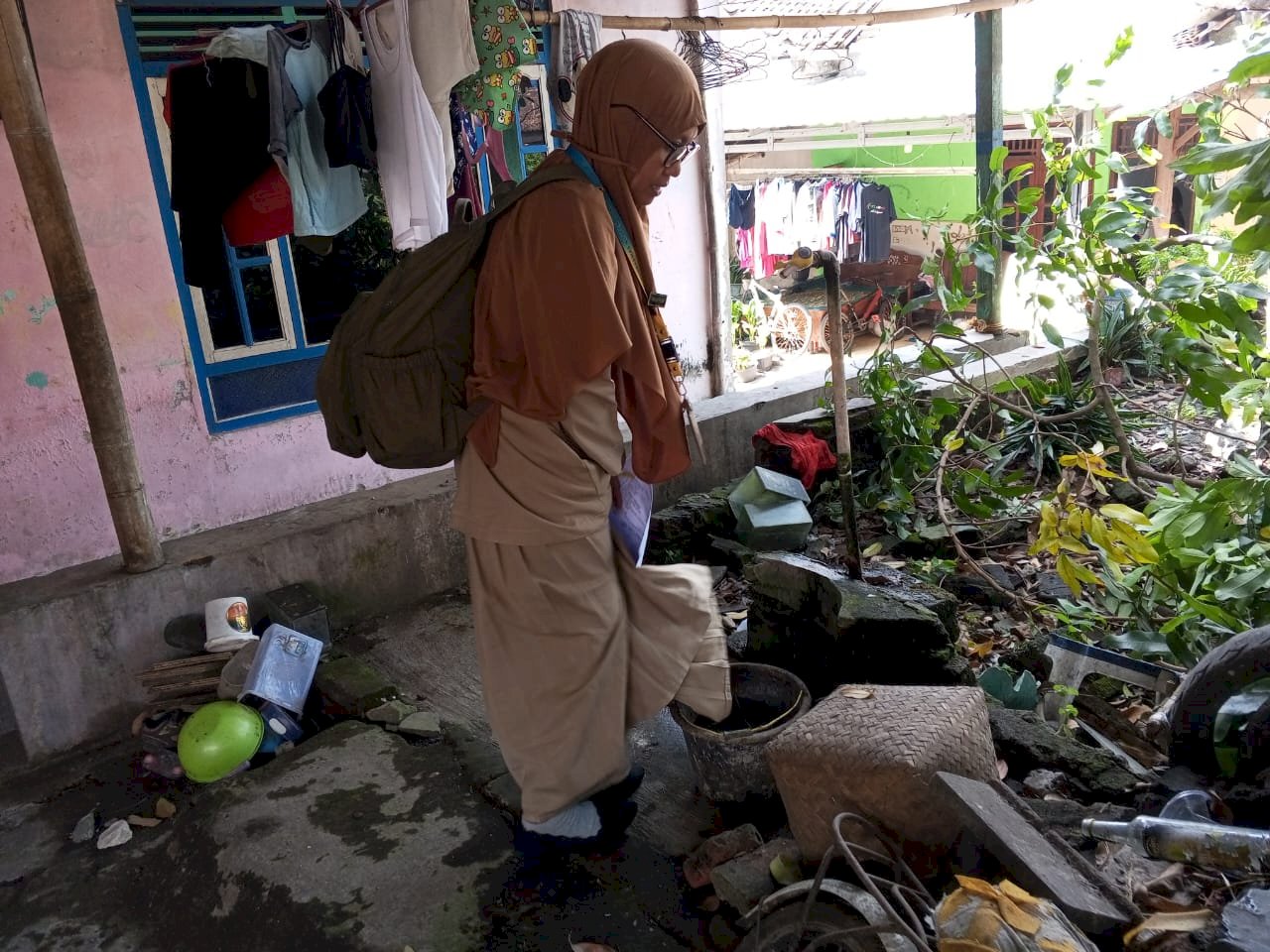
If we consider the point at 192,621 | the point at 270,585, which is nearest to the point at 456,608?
the point at 270,585

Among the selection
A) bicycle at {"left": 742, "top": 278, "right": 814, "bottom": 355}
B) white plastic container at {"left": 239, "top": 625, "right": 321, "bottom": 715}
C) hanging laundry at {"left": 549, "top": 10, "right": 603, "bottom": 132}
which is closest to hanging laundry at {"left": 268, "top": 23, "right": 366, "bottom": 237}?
white plastic container at {"left": 239, "top": 625, "right": 321, "bottom": 715}

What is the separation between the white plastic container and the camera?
11.6 ft

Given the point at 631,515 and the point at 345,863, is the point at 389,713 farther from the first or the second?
the point at 631,515

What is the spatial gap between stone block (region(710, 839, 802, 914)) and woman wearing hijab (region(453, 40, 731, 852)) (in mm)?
383

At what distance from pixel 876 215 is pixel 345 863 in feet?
45.0

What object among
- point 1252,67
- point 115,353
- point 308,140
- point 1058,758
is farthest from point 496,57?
point 1058,758

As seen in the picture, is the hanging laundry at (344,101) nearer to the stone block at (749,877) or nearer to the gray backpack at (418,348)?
the gray backpack at (418,348)

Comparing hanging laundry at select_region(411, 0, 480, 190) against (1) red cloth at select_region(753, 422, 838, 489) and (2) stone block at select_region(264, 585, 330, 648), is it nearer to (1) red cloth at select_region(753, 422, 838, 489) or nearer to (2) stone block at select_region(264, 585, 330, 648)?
(2) stone block at select_region(264, 585, 330, 648)

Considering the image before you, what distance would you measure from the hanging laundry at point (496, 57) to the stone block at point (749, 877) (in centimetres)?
338

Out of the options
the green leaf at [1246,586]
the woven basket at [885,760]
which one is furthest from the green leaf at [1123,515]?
the woven basket at [885,760]

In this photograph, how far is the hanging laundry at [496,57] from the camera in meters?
4.11

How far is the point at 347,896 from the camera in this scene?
2.66 m

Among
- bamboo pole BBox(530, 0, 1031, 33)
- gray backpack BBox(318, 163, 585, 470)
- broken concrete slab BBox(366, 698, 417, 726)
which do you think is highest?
bamboo pole BBox(530, 0, 1031, 33)

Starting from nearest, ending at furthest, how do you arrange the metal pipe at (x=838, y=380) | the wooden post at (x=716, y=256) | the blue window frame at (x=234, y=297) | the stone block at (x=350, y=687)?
the metal pipe at (x=838, y=380) → the stone block at (x=350, y=687) → the blue window frame at (x=234, y=297) → the wooden post at (x=716, y=256)
